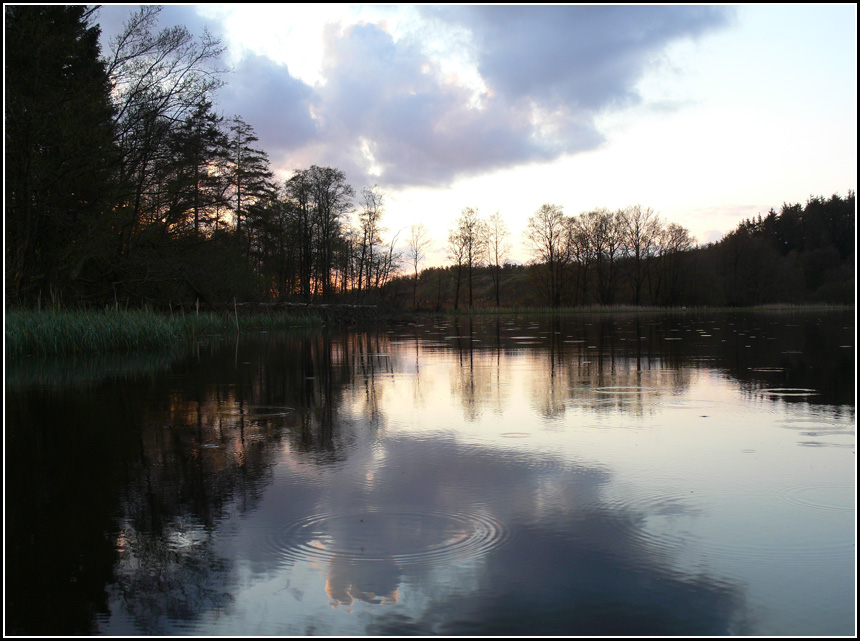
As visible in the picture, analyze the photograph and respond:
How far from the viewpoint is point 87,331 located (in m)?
15.1

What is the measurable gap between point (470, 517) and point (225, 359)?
11.4 meters

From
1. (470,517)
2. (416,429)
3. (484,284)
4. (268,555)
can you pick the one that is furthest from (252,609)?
(484,284)

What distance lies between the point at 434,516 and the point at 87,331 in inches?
566

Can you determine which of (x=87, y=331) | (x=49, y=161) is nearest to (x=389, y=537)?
(x=87, y=331)

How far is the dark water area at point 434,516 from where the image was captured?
2.47m

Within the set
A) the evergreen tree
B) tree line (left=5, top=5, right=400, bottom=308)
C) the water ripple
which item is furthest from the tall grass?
the water ripple

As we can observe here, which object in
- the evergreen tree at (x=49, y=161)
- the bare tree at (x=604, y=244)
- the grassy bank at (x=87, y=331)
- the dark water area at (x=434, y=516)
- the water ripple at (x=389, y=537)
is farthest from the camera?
the bare tree at (x=604, y=244)

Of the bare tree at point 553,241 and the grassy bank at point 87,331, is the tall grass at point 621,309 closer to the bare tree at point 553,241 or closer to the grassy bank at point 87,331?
the bare tree at point 553,241

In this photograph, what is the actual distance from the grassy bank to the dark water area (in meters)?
7.54

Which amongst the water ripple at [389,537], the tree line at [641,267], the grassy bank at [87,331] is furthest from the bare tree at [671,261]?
the water ripple at [389,537]

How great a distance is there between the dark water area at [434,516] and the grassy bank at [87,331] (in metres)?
7.54

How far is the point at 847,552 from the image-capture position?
2.96 metres

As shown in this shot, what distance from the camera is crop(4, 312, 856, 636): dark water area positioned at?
247cm

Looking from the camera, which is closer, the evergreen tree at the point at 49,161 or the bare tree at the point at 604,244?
the evergreen tree at the point at 49,161
